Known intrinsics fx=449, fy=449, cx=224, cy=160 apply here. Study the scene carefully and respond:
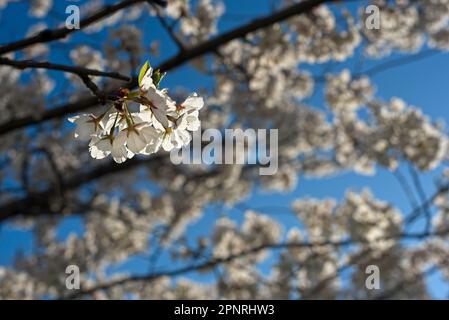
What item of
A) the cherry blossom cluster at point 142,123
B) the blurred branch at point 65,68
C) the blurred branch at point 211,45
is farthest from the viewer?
the blurred branch at point 211,45

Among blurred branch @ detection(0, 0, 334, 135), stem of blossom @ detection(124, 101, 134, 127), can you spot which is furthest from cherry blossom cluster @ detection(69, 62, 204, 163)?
blurred branch @ detection(0, 0, 334, 135)

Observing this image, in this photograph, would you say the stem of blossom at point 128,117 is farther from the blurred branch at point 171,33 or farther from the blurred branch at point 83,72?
the blurred branch at point 171,33

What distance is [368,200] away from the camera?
21.5 ft

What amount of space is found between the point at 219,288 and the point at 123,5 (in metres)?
6.08

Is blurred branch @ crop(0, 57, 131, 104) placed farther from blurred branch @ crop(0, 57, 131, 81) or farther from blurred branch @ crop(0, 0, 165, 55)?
blurred branch @ crop(0, 0, 165, 55)

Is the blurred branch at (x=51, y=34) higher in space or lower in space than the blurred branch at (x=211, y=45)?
lower

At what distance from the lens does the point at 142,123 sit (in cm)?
148

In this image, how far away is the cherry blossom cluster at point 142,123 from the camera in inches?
55.9

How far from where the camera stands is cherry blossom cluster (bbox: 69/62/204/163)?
142 cm

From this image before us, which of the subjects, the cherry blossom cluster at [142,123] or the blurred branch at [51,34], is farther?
the blurred branch at [51,34]

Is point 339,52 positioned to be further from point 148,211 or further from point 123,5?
point 148,211

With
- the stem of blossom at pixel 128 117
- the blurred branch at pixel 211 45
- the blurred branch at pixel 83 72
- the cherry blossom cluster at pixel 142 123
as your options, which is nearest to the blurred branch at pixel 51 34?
the blurred branch at pixel 83 72

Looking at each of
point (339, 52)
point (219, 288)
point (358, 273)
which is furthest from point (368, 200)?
point (219, 288)
